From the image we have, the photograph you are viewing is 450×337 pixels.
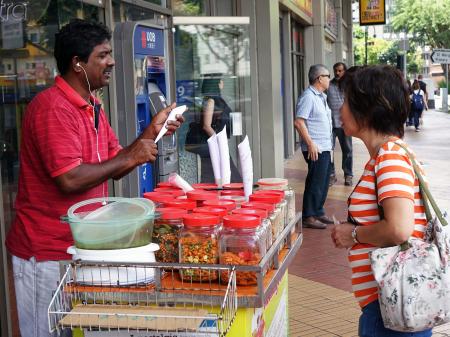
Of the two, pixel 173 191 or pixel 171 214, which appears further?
pixel 173 191

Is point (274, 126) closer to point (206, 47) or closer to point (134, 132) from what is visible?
point (206, 47)

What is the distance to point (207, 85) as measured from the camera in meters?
8.23

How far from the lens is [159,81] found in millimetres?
6305

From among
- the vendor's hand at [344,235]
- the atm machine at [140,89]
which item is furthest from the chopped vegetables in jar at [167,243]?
the atm machine at [140,89]

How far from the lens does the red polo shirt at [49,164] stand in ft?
9.28

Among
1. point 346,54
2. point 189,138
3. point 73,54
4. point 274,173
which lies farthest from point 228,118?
point 346,54

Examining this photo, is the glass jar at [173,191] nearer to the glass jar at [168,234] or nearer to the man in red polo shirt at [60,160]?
the man in red polo shirt at [60,160]

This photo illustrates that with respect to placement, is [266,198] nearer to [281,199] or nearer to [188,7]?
[281,199]

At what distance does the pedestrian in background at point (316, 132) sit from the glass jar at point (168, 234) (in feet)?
17.5

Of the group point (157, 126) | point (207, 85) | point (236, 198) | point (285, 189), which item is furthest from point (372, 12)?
point (157, 126)

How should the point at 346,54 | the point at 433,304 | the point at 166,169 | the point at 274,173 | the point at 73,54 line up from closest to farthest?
1. the point at 433,304
2. the point at 73,54
3. the point at 166,169
4. the point at 274,173
5. the point at 346,54

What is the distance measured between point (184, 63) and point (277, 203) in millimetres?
4968

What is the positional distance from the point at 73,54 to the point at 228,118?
5537 millimetres

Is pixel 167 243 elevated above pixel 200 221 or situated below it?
below
